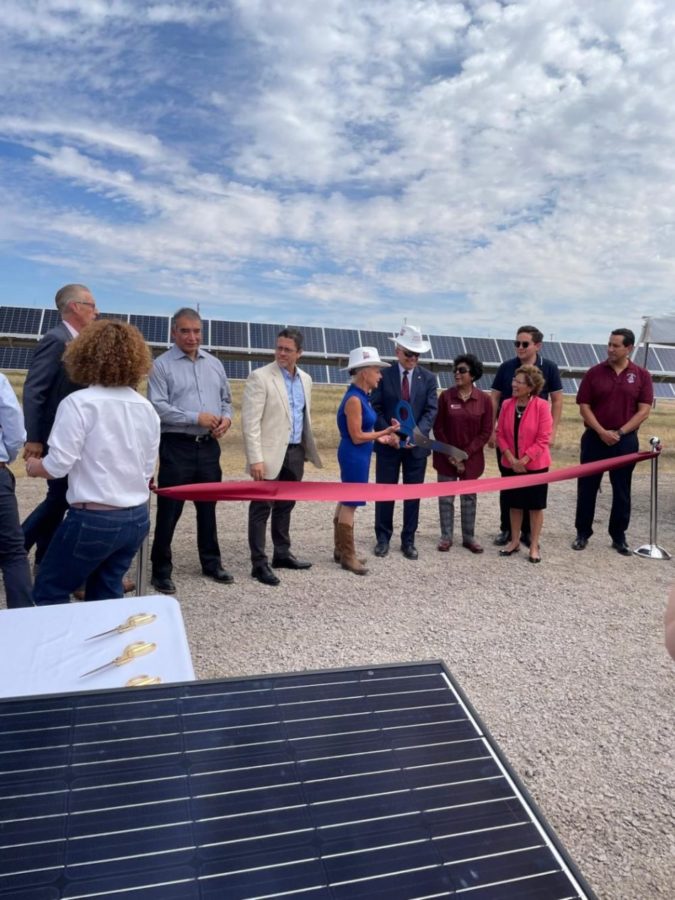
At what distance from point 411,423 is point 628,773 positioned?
3.92 m

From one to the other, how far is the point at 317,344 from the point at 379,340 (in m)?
2.78

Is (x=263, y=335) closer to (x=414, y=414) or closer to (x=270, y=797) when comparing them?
(x=414, y=414)

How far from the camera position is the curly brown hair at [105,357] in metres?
3.13

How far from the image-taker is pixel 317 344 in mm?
21344

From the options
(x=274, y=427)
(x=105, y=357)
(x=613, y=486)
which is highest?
(x=105, y=357)

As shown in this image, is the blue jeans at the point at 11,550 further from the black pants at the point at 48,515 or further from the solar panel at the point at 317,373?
the solar panel at the point at 317,373

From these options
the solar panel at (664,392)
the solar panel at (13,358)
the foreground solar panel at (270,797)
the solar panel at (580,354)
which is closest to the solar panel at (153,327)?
the solar panel at (13,358)

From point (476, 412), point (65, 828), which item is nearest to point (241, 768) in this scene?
point (65, 828)

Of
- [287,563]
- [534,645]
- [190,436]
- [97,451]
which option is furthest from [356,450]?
[97,451]

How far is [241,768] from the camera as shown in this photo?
110 centimetres

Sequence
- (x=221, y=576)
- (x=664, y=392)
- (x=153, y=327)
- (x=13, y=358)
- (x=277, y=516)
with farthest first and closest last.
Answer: (x=664, y=392), (x=13, y=358), (x=153, y=327), (x=277, y=516), (x=221, y=576)

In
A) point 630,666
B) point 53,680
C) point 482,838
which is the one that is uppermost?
point 482,838

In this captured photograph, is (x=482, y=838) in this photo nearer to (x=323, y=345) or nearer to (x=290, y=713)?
(x=290, y=713)

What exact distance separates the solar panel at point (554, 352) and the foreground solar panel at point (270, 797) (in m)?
21.6
